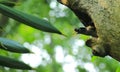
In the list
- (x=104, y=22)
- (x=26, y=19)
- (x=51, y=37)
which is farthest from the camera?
(x=51, y=37)

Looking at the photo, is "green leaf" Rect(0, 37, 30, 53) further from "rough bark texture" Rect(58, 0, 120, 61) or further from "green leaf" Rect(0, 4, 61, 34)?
"rough bark texture" Rect(58, 0, 120, 61)

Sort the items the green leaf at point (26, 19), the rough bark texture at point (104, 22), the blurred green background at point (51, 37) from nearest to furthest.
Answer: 1. the rough bark texture at point (104, 22)
2. the green leaf at point (26, 19)
3. the blurred green background at point (51, 37)

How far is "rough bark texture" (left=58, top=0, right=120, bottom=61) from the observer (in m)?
1.18

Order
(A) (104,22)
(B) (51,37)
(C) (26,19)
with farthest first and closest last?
1. (B) (51,37)
2. (C) (26,19)
3. (A) (104,22)

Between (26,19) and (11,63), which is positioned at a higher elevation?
(26,19)

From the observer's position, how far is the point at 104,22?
47.3 inches

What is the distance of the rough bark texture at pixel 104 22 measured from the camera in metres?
1.18

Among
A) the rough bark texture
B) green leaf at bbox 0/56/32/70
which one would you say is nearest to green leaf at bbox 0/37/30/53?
green leaf at bbox 0/56/32/70

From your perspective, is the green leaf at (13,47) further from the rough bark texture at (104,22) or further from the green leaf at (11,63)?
the rough bark texture at (104,22)

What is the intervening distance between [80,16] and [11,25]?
129 inches

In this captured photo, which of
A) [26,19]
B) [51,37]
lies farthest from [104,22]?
[51,37]

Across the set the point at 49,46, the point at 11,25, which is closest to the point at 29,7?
the point at 11,25

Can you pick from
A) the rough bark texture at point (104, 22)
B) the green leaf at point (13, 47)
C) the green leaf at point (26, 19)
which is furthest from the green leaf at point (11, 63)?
the rough bark texture at point (104, 22)

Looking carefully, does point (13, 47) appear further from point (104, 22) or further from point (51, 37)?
point (51, 37)
